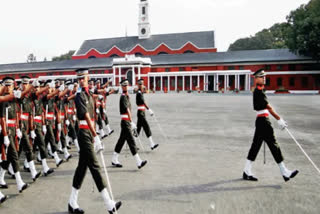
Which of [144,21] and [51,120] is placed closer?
[51,120]

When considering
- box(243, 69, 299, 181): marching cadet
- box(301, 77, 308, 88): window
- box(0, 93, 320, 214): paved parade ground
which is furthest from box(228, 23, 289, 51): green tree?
box(243, 69, 299, 181): marching cadet

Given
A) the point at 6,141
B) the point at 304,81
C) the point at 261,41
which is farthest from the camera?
the point at 261,41

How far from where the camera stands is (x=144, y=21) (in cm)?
7062

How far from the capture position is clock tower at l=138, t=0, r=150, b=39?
231 ft

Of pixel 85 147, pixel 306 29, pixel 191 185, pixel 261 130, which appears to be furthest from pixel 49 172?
pixel 306 29

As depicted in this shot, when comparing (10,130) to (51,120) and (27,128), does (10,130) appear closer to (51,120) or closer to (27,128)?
(27,128)

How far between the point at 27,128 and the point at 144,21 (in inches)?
2693

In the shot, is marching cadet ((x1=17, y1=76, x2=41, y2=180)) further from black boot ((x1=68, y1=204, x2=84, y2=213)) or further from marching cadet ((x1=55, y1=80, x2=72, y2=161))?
black boot ((x1=68, y1=204, x2=84, y2=213))

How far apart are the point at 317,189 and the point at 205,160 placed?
2831mm

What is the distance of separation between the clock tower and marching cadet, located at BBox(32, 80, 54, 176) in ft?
217

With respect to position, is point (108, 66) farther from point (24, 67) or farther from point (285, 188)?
point (285, 188)

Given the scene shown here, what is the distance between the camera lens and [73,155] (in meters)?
8.20

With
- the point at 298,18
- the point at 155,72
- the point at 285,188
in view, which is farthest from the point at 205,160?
the point at 155,72

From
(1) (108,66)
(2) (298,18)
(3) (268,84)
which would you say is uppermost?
(2) (298,18)
